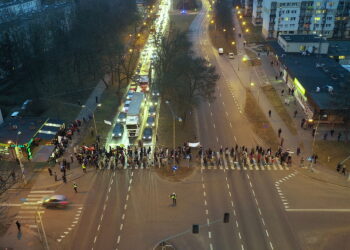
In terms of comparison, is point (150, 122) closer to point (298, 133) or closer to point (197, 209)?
point (197, 209)

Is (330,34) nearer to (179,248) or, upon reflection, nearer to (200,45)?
(200,45)

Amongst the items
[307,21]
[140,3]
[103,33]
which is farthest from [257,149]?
[140,3]

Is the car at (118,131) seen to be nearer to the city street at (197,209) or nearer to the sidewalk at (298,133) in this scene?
the city street at (197,209)

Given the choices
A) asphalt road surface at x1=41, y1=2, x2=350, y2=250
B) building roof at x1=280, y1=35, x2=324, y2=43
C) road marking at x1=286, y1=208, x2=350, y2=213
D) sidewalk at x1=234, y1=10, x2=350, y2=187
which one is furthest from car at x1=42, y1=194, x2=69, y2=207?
building roof at x1=280, y1=35, x2=324, y2=43

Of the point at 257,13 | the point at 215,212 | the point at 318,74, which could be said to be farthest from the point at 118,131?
the point at 257,13

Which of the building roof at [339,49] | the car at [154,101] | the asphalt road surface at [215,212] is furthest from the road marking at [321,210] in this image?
the building roof at [339,49]

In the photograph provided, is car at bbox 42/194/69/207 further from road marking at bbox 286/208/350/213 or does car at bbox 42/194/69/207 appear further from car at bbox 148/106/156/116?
car at bbox 148/106/156/116
